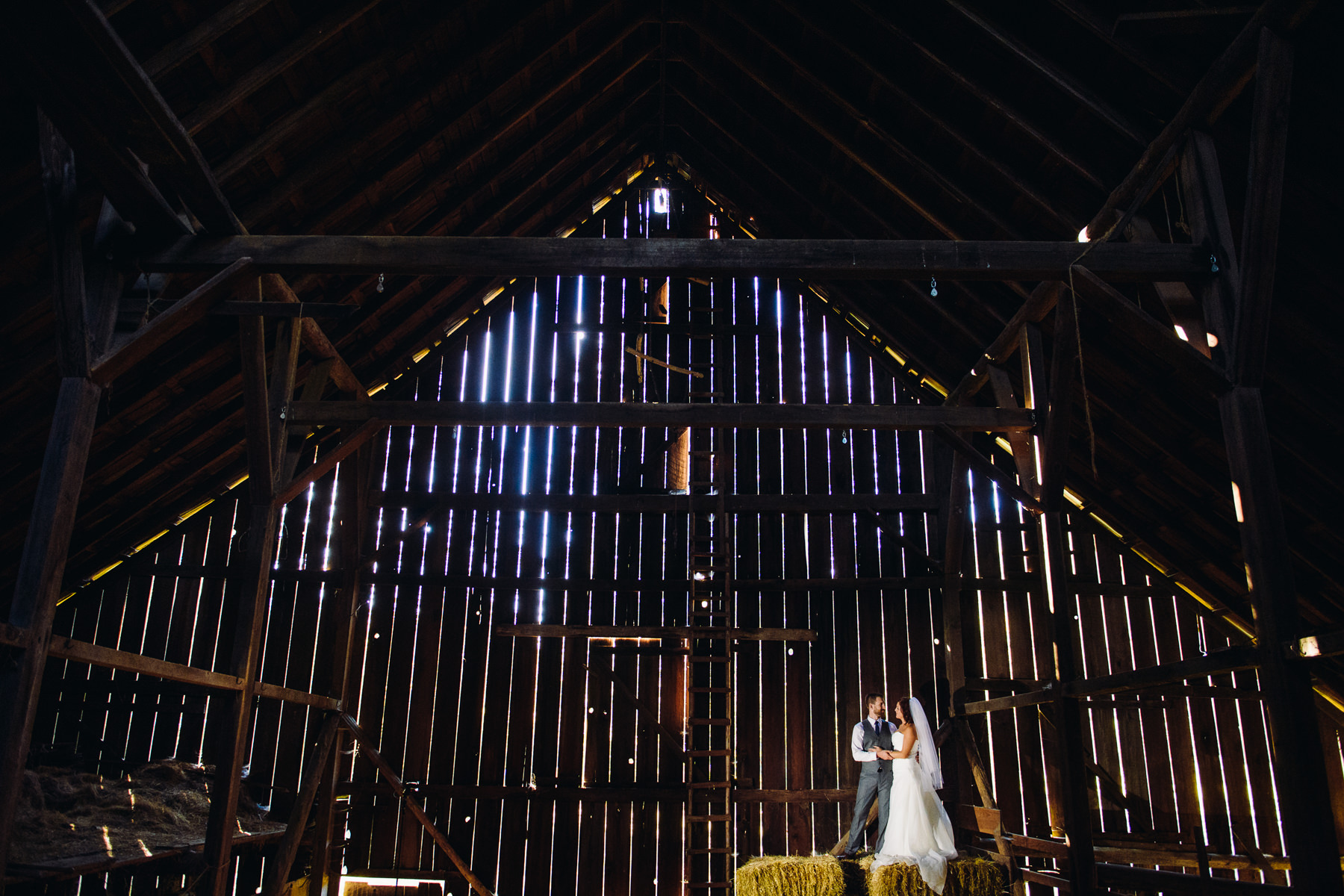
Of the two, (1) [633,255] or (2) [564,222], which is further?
(2) [564,222]

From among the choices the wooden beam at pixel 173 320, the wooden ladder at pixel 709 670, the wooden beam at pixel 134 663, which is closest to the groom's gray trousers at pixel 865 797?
the wooden ladder at pixel 709 670

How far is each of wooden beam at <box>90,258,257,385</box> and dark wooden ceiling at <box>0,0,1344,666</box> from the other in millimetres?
255

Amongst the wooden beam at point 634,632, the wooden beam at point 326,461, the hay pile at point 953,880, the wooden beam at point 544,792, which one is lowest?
the hay pile at point 953,880

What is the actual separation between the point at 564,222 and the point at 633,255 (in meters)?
5.18

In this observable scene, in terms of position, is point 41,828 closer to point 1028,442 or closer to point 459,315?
point 459,315

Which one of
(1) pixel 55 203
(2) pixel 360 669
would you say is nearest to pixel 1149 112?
(1) pixel 55 203

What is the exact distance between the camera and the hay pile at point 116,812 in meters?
6.79

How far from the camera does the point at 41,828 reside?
685 cm

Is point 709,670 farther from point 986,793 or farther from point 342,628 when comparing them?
point 342,628

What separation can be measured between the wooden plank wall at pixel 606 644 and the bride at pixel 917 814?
5.91 ft

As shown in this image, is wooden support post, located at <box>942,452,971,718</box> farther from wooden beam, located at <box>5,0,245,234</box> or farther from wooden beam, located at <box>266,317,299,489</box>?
wooden beam, located at <box>5,0,245,234</box>

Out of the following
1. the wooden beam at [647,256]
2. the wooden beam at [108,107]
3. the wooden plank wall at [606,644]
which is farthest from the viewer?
the wooden plank wall at [606,644]

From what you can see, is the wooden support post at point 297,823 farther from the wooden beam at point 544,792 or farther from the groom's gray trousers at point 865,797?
the groom's gray trousers at point 865,797

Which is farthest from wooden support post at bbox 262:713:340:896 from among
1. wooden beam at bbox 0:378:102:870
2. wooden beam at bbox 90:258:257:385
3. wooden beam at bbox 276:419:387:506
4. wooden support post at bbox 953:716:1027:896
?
wooden support post at bbox 953:716:1027:896
